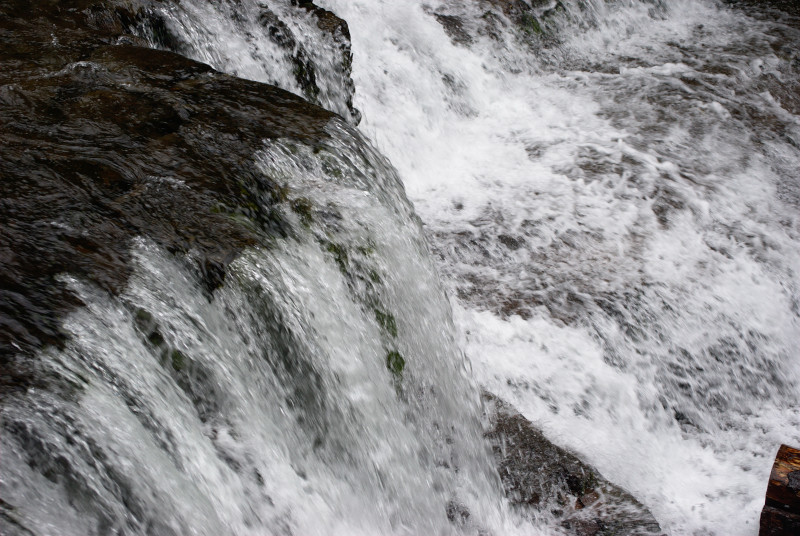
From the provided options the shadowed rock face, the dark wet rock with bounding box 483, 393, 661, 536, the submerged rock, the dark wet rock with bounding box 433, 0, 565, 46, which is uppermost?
the dark wet rock with bounding box 433, 0, 565, 46

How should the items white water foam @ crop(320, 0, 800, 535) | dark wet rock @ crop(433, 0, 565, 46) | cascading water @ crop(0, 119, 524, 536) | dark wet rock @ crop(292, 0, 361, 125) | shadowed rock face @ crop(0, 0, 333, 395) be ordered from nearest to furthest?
1. cascading water @ crop(0, 119, 524, 536)
2. shadowed rock face @ crop(0, 0, 333, 395)
3. white water foam @ crop(320, 0, 800, 535)
4. dark wet rock @ crop(292, 0, 361, 125)
5. dark wet rock @ crop(433, 0, 565, 46)

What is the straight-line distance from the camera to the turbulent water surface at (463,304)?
2.49 meters

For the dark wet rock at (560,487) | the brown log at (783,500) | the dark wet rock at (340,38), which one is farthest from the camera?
the dark wet rock at (340,38)

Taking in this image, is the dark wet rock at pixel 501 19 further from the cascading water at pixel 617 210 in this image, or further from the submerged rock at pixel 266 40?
the submerged rock at pixel 266 40

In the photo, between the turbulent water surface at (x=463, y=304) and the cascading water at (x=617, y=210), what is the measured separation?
2cm

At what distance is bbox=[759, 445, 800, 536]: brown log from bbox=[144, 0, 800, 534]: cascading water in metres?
0.38

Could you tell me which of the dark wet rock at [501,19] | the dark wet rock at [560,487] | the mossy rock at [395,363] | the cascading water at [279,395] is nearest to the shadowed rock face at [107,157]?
the cascading water at [279,395]

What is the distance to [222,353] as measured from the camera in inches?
104

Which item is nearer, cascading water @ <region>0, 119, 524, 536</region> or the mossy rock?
cascading water @ <region>0, 119, 524, 536</region>

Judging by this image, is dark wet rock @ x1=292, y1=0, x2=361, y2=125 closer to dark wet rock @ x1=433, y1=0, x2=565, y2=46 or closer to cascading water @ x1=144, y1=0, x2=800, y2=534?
cascading water @ x1=144, y1=0, x2=800, y2=534

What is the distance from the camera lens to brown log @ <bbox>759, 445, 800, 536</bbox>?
9.66 feet

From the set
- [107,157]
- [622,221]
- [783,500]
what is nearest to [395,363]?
[107,157]

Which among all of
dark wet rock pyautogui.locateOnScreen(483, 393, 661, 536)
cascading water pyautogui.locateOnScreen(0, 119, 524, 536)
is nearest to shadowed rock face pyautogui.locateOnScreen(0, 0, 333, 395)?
cascading water pyautogui.locateOnScreen(0, 119, 524, 536)

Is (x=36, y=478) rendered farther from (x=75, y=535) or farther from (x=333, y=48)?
(x=333, y=48)
